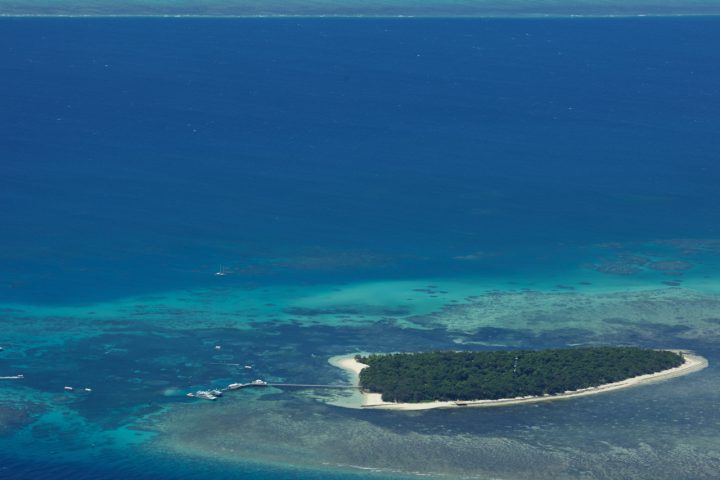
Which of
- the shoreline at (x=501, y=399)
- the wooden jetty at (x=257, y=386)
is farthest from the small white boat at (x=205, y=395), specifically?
the shoreline at (x=501, y=399)

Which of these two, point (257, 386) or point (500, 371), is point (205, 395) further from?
point (500, 371)

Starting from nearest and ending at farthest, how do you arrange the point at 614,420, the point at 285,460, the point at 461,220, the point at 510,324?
1. the point at 285,460
2. the point at 614,420
3. the point at 510,324
4. the point at 461,220

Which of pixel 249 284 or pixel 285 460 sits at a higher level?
pixel 249 284

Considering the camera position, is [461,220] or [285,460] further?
[461,220]

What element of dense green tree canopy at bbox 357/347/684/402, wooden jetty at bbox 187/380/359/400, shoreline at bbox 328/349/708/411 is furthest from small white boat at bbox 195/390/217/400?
dense green tree canopy at bbox 357/347/684/402

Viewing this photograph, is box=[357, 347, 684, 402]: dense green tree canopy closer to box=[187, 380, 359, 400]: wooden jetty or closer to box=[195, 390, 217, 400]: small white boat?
box=[187, 380, 359, 400]: wooden jetty

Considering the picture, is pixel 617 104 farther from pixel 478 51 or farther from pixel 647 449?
pixel 647 449

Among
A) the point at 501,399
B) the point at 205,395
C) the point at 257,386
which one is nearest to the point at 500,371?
the point at 501,399

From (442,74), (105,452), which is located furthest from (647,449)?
(442,74)
